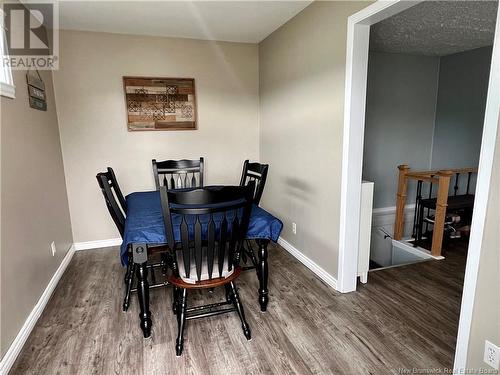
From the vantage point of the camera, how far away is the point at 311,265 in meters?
2.92

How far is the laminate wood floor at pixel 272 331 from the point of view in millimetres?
1769

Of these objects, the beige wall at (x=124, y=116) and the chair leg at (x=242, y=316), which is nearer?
the chair leg at (x=242, y=316)

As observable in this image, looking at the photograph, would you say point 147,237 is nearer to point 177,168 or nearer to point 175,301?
point 175,301

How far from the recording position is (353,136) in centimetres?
226

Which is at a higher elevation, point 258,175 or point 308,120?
point 308,120

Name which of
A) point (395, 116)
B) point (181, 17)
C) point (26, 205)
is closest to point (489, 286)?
point (26, 205)

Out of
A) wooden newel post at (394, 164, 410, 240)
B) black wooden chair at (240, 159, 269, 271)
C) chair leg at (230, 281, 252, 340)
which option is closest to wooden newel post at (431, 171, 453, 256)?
wooden newel post at (394, 164, 410, 240)

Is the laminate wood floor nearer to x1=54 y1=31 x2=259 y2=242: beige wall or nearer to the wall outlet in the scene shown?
the wall outlet

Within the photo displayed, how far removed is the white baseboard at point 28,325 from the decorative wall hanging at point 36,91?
1465 millimetres

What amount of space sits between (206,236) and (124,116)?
220 cm

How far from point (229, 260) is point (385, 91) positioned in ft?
11.0

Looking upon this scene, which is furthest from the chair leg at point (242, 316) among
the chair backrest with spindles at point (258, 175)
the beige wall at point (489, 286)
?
the beige wall at point (489, 286)

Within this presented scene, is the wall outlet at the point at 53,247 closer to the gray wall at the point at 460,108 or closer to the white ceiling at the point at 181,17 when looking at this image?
the white ceiling at the point at 181,17

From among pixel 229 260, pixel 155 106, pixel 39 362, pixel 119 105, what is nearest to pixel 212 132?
pixel 155 106
